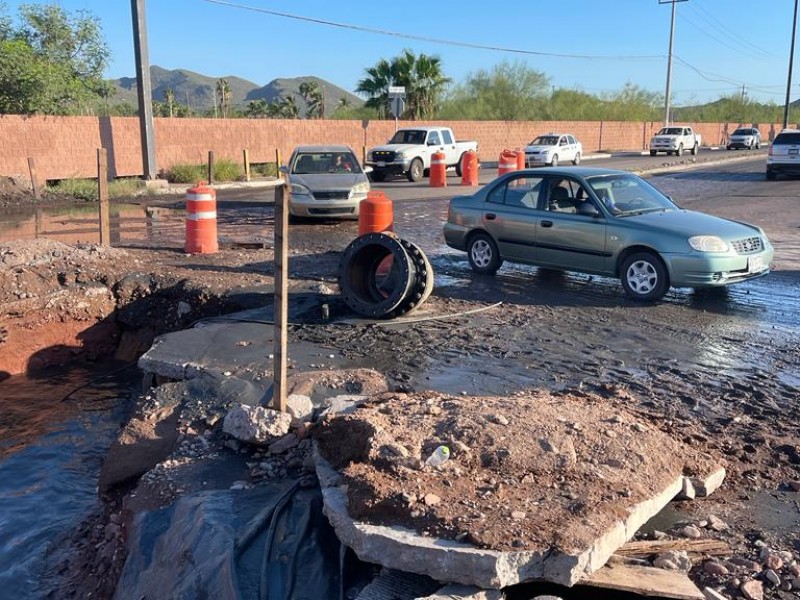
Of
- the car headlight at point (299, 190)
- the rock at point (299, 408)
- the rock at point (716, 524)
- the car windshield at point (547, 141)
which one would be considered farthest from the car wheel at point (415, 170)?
the rock at point (716, 524)

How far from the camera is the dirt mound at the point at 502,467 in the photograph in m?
3.69

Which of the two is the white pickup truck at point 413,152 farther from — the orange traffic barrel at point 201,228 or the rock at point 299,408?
the rock at point 299,408

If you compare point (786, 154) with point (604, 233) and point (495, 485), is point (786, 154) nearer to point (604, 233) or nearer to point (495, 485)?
point (604, 233)

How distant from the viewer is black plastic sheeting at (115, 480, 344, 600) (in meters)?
3.82

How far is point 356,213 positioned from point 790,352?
10.6 m

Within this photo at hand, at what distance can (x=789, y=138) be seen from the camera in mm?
28891

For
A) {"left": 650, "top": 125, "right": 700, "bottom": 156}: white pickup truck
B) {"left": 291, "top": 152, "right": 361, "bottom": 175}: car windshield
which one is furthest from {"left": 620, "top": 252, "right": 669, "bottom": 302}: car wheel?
{"left": 650, "top": 125, "right": 700, "bottom": 156}: white pickup truck

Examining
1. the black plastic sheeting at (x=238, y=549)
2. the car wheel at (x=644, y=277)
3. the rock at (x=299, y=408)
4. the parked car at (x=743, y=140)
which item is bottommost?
the black plastic sheeting at (x=238, y=549)

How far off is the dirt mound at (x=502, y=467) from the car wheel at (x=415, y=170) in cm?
2461

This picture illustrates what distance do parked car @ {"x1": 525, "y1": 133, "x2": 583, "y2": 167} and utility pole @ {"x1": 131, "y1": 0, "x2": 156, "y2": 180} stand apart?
55.7ft

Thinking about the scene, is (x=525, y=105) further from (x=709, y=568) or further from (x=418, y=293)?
(x=709, y=568)

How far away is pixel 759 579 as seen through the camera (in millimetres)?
3715

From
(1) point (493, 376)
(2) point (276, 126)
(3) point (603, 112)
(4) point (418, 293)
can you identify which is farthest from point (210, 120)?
(3) point (603, 112)

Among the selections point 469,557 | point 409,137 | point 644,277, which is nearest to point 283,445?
point 469,557
